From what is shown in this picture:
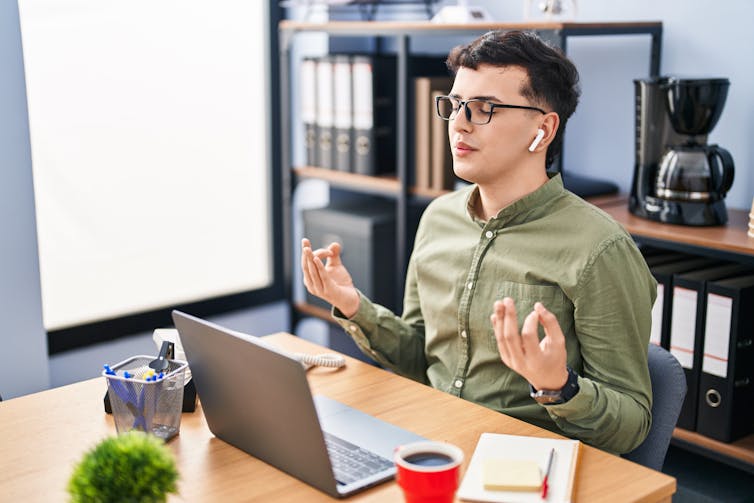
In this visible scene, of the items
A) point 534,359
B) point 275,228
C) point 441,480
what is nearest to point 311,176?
point 275,228

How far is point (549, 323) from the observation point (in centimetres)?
126

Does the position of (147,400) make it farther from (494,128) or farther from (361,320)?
(494,128)

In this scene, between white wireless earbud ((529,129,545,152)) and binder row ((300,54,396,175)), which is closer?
white wireless earbud ((529,129,545,152))

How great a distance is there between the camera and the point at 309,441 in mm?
1209

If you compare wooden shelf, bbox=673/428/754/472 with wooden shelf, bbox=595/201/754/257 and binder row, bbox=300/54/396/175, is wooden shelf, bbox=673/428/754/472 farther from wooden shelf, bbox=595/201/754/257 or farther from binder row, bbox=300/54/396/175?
binder row, bbox=300/54/396/175

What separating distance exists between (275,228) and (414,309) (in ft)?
6.16

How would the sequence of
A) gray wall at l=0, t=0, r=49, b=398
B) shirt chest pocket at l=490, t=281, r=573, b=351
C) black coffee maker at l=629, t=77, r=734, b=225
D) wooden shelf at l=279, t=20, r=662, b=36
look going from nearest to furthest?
shirt chest pocket at l=490, t=281, r=573, b=351
black coffee maker at l=629, t=77, r=734, b=225
wooden shelf at l=279, t=20, r=662, b=36
gray wall at l=0, t=0, r=49, b=398

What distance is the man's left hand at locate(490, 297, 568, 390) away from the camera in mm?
1247

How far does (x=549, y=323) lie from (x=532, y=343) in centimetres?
4

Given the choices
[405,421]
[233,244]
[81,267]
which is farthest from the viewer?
[233,244]

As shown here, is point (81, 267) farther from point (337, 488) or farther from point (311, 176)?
point (337, 488)

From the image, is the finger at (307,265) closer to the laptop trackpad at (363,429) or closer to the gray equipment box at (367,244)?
the laptop trackpad at (363,429)

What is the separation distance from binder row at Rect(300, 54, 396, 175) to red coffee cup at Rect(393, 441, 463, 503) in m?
1.98

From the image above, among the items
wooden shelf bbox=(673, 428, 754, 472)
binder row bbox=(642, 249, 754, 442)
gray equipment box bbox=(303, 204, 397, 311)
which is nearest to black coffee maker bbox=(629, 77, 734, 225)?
binder row bbox=(642, 249, 754, 442)
